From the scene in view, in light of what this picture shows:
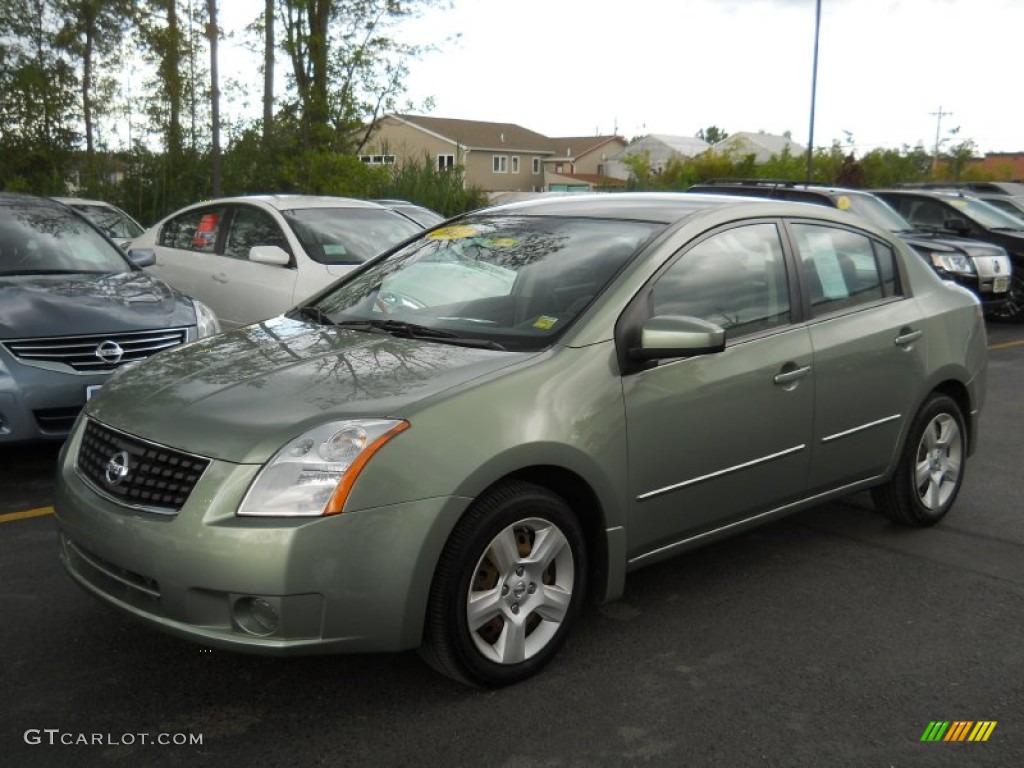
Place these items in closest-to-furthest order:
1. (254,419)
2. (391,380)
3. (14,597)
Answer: (254,419)
(391,380)
(14,597)

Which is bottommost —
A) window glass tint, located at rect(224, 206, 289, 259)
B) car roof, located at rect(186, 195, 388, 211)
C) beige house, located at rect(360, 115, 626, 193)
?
window glass tint, located at rect(224, 206, 289, 259)

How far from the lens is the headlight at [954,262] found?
41.8 feet

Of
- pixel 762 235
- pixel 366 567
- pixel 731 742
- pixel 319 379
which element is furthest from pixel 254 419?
pixel 762 235

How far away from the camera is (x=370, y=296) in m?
4.58

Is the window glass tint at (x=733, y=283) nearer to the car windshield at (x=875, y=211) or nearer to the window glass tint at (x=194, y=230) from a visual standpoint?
the window glass tint at (x=194, y=230)

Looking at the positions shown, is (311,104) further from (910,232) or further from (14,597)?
(14,597)

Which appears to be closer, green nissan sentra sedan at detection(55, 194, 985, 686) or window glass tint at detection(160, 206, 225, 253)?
green nissan sentra sedan at detection(55, 194, 985, 686)

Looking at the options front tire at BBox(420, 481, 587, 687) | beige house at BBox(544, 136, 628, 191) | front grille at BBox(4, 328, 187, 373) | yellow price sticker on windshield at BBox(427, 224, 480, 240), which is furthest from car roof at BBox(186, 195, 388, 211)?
beige house at BBox(544, 136, 628, 191)

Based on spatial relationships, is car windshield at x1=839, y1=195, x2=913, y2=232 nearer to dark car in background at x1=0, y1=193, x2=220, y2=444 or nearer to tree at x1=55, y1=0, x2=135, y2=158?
dark car in background at x1=0, y1=193, x2=220, y2=444

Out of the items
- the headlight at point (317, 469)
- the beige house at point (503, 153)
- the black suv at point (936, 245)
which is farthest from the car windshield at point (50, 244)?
the beige house at point (503, 153)

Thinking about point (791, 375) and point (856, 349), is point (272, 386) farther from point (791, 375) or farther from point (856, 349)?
point (856, 349)

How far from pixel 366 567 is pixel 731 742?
3.93 feet

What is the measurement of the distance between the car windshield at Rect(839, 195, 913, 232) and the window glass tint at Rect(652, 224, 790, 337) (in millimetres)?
8390

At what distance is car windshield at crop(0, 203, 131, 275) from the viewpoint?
6.96 metres
